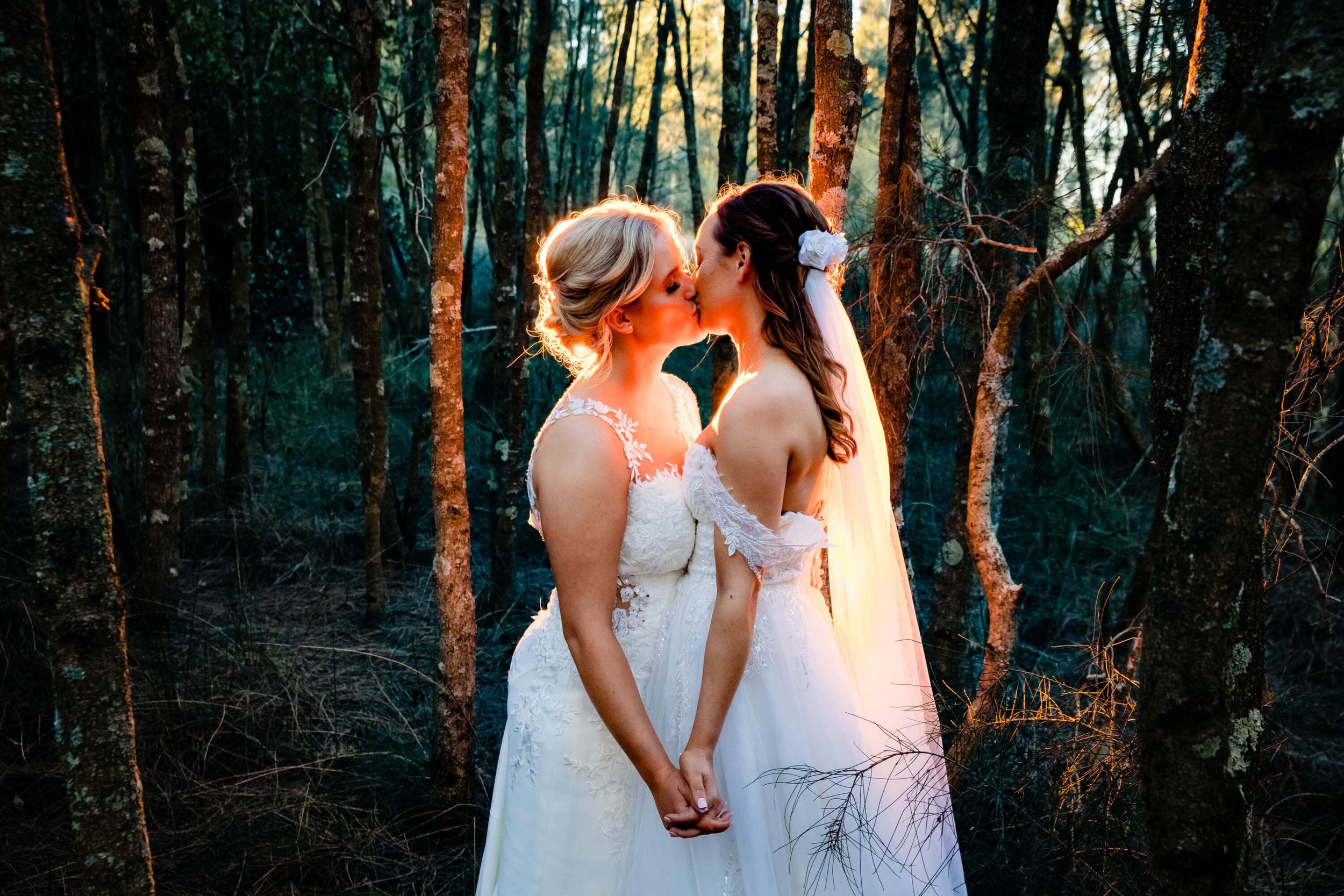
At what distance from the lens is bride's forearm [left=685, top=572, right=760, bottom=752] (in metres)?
1.86

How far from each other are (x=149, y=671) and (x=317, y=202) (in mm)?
6545

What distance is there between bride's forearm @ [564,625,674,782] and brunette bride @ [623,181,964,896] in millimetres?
91

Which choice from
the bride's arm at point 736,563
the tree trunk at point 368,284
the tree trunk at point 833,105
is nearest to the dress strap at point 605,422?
the bride's arm at point 736,563

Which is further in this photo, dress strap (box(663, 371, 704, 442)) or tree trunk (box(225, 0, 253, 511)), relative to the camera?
tree trunk (box(225, 0, 253, 511))

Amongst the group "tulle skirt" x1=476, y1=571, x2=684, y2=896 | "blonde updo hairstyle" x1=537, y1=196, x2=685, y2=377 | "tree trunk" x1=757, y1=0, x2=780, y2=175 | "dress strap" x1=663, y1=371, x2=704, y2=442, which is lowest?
"tulle skirt" x1=476, y1=571, x2=684, y2=896

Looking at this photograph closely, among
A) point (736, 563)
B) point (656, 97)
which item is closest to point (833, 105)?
point (736, 563)

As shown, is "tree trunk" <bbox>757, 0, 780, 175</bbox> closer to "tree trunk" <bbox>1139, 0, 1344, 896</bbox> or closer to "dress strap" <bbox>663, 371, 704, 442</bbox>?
"dress strap" <bbox>663, 371, 704, 442</bbox>

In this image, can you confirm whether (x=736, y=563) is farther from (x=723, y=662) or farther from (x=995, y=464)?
(x=995, y=464)

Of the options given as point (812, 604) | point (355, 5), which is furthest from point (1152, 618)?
point (355, 5)

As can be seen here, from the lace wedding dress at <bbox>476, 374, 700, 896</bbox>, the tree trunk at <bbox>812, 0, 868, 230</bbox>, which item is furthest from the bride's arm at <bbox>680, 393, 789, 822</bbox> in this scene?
the tree trunk at <bbox>812, 0, 868, 230</bbox>

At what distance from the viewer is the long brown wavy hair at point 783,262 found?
2.07m

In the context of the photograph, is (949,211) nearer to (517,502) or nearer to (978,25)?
(517,502)

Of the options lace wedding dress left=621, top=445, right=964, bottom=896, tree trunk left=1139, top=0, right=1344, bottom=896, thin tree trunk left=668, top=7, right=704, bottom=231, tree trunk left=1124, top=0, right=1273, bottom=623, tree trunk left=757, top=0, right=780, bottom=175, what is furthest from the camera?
thin tree trunk left=668, top=7, right=704, bottom=231

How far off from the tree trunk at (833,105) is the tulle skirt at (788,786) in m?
1.35
